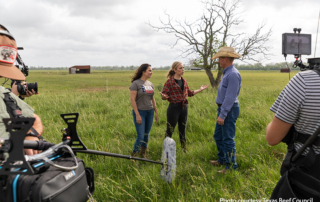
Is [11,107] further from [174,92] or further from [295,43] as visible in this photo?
[295,43]

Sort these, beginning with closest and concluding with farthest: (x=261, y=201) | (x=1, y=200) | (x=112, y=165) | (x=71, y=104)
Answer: (x=1, y=200) < (x=261, y=201) < (x=112, y=165) < (x=71, y=104)

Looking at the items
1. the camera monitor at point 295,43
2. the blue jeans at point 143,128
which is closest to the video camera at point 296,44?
the camera monitor at point 295,43

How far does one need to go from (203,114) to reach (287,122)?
5.81 metres

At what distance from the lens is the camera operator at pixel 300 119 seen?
1.35m

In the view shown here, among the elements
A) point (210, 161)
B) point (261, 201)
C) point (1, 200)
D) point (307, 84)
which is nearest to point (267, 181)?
point (261, 201)

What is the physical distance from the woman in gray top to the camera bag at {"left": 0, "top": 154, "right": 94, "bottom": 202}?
2.80m

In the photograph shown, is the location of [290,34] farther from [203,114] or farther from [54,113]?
[54,113]

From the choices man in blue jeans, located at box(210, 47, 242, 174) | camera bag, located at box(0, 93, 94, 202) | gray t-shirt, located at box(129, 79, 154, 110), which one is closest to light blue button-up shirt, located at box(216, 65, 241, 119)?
man in blue jeans, located at box(210, 47, 242, 174)

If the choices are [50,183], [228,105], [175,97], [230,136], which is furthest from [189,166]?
[50,183]

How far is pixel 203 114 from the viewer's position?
7.23m

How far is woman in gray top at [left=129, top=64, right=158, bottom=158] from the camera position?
169 inches

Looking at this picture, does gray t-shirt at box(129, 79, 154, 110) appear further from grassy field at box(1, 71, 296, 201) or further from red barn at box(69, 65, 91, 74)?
red barn at box(69, 65, 91, 74)

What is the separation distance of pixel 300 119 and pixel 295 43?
199 cm

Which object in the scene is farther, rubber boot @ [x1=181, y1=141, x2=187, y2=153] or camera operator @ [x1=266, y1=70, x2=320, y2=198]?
rubber boot @ [x1=181, y1=141, x2=187, y2=153]
